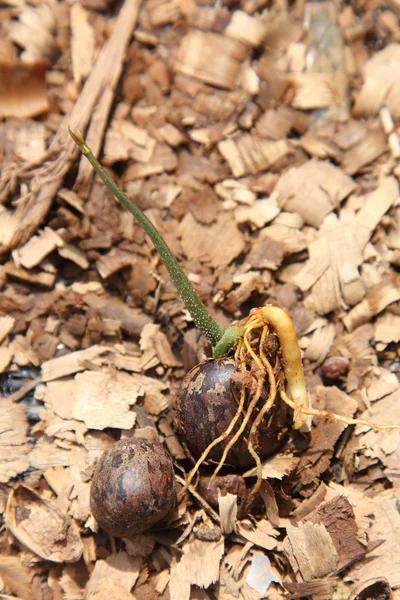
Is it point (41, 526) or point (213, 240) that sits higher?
point (213, 240)

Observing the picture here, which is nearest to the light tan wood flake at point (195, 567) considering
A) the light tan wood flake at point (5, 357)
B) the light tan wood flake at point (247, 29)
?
the light tan wood flake at point (5, 357)

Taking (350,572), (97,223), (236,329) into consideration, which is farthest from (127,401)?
(350,572)

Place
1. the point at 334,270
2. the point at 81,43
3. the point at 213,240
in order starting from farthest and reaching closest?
the point at 81,43 → the point at 213,240 → the point at 334,270

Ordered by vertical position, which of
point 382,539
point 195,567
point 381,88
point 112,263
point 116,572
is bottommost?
point 116,572

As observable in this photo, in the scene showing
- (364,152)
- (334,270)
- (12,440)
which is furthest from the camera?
(364,152)

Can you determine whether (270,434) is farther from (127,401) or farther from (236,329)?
(127,401)

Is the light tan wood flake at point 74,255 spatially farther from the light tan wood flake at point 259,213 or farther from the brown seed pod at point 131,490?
the brown seed pod at point 131,490

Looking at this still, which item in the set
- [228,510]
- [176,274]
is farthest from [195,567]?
[176,274]

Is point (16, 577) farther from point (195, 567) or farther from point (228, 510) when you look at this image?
point (228, 510)
